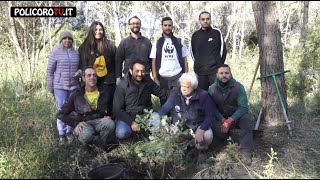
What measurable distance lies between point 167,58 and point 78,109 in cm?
151

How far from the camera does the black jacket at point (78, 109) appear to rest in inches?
179

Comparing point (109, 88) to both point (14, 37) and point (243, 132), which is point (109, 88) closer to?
point (243, 132)

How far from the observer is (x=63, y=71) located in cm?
485

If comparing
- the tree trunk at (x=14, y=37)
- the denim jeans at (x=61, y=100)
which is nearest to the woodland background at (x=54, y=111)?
the tree trunk at (x=14, y=37)

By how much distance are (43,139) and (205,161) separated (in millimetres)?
2103

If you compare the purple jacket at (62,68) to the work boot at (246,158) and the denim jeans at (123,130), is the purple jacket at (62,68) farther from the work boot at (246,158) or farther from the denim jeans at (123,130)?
the work boot at (246,158)

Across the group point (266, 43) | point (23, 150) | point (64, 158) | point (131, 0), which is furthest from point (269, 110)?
point (131, 0)

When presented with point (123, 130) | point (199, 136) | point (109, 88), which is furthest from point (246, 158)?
point (109, 88)

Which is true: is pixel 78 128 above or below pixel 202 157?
above

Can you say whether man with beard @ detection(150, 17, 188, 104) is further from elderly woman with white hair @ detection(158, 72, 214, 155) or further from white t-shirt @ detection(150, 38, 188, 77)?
elderly woman with white hair @ detection(158, 72, 214, 155)

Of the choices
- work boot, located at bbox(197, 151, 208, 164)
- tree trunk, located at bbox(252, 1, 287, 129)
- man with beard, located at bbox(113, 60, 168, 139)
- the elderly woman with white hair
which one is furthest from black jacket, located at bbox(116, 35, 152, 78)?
tree trunk, located at bbox(252, 1, 287, 129)

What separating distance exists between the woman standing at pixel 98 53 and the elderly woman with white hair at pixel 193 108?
3.14 feet

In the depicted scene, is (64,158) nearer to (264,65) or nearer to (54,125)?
(54,125)

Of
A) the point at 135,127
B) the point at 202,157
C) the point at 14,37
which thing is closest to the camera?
the point at 202,157
